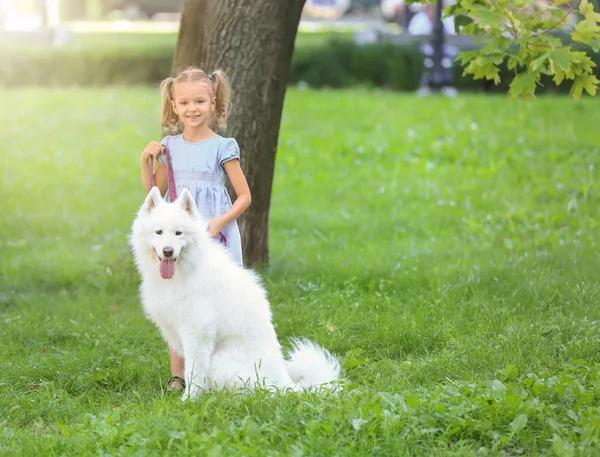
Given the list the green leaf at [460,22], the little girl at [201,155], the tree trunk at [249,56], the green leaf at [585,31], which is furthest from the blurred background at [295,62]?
the little girl at [201,155]

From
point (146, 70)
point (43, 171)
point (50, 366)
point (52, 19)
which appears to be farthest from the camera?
point (52, 19)

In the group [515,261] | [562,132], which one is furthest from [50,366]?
[562,132]

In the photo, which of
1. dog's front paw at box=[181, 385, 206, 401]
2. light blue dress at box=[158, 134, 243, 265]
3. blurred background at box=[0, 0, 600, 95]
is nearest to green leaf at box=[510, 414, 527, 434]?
dog's front paw at box=[181, 385, 206, 401]

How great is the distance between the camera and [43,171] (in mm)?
10336

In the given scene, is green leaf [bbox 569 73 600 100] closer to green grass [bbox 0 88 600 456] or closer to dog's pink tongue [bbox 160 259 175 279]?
green grass [bbox 0 88 600 456]

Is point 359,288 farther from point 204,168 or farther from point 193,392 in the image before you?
point 193,392

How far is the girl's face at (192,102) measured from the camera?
15.5ft

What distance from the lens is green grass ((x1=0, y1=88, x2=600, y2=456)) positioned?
159 inches

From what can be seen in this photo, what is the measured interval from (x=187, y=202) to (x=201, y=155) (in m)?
0.49

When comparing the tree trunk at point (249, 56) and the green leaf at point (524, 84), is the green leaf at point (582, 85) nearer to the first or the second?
the green leaf at point (524, 84)

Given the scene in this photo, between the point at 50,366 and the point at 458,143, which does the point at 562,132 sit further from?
the point at 50,366

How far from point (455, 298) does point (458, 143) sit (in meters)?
5.79

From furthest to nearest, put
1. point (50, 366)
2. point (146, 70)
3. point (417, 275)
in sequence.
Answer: point (146, 70)
point (417, 275)
point (50, 366)

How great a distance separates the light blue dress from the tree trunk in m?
1.87
